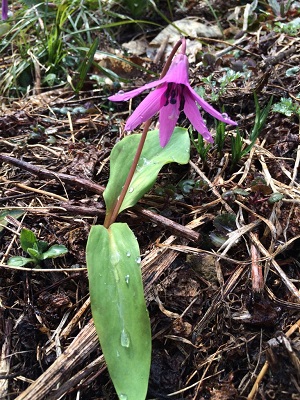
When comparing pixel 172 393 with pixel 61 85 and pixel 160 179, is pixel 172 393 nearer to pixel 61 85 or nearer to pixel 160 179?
pixel 160 179

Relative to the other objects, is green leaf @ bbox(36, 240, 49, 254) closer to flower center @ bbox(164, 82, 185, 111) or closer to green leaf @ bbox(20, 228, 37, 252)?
green leaf @ bbox(20, 228, 37, 252)

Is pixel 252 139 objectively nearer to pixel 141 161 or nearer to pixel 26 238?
pixel 141 161

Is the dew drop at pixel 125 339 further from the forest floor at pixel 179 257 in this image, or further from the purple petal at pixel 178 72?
the purple petal at pixel 178 72

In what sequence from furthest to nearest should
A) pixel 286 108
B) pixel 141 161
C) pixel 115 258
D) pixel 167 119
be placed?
pixel 286 108
pixel 141 161
pixel 167 119
pixel 115 258

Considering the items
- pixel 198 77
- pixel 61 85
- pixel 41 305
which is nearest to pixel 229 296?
pixel 41 305

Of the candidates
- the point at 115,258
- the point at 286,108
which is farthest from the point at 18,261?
the point at 286,108

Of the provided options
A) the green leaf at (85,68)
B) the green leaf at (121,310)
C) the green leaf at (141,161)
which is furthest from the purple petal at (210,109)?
the green leaf at (85,68)

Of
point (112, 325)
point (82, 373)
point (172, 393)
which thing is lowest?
point (172, 393)
